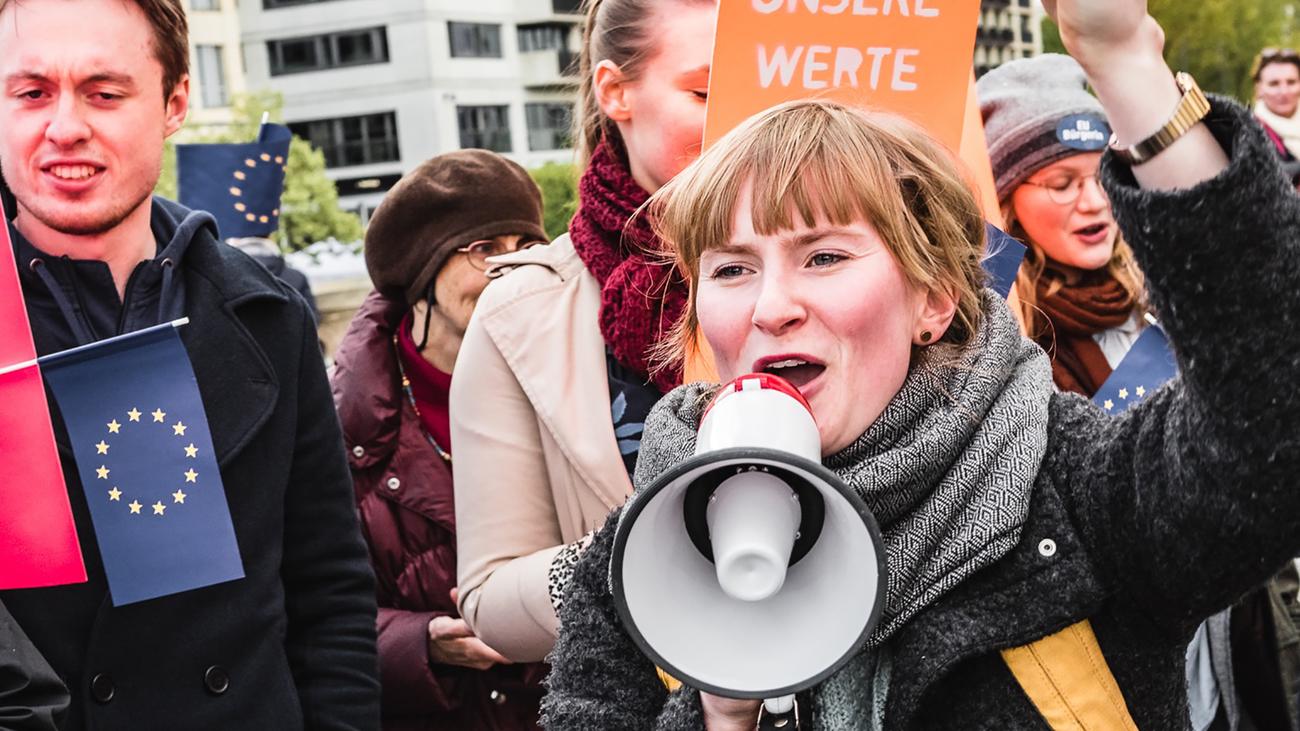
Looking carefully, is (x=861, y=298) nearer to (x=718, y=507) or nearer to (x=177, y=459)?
(x=718, y=507)

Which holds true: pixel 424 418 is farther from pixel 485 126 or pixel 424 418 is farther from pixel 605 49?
pixel 485 126

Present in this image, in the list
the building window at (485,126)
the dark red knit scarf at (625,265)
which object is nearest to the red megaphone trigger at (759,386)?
the dark red knit scarf at (625,265)

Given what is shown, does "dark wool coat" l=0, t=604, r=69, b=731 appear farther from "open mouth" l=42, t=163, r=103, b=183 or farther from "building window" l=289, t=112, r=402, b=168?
"building window" l=289, t=112, r=402, b=168

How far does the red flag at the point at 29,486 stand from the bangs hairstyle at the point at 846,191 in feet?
3.41

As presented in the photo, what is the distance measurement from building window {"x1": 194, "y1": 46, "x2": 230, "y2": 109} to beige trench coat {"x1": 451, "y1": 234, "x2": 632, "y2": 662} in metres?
55.2

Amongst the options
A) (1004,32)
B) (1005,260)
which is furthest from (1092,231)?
(1004,32)

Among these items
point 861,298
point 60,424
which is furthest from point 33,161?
point 861,298

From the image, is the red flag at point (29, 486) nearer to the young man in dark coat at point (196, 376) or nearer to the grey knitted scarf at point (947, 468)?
the young man in dark coat at point (196, 376)

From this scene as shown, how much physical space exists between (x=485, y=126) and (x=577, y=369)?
2229 inches

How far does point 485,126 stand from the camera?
58.6 m

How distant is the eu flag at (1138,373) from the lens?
3.38m

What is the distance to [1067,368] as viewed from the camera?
3.85 metres

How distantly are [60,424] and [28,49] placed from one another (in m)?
0.63

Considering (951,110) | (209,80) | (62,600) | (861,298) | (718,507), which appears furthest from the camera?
(209,80)
